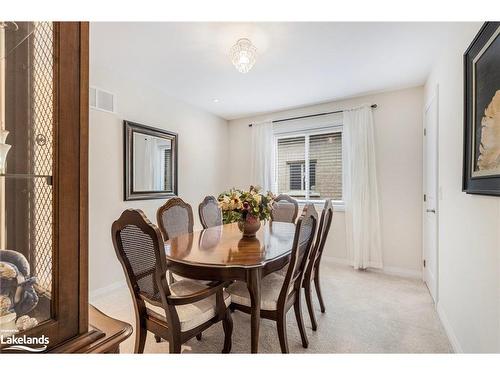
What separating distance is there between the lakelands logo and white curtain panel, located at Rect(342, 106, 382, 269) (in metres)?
3.51

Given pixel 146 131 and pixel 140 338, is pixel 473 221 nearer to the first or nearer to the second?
pixel 140 338

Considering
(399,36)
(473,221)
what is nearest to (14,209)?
(473,221)

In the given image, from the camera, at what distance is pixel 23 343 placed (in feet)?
1.81

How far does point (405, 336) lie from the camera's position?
77.6 inches

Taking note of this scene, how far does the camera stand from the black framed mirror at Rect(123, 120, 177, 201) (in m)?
2.94

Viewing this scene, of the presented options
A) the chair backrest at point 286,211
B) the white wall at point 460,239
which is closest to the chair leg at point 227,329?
the white wall at point 460,239

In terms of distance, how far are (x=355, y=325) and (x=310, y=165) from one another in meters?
2.50

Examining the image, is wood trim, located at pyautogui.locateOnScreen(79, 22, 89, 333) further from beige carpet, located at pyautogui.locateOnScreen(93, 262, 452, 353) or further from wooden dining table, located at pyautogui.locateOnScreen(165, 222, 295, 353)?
beige carpet, located at pyautogui.locateOnScreen(93, 262, 452, 353)

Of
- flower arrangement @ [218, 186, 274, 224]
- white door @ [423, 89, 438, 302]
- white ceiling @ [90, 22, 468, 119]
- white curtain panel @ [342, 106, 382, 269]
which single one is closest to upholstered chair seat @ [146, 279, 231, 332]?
flower arrangement @ [218, 186, 274, 224]

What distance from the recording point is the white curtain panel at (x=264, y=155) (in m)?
4.29

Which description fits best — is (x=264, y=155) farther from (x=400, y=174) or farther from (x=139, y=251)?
(x=139, y=251)

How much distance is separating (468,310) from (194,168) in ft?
11.5

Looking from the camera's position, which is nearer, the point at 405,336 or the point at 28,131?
the point at 28,131

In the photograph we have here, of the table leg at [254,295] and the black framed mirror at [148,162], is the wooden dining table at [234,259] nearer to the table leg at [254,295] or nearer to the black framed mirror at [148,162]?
the table leg at [254,295]
